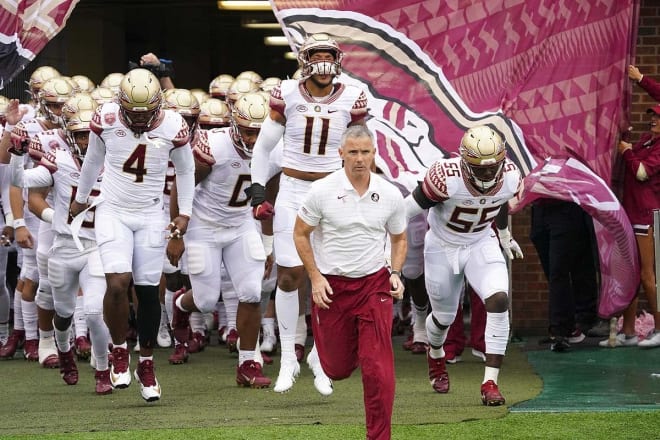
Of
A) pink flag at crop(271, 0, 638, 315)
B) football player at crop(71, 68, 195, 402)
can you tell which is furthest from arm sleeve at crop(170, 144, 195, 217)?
pink flag at crop(271, 0, 638, 315)

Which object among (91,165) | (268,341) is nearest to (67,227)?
(91,165)

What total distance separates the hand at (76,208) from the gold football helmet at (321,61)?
171cm

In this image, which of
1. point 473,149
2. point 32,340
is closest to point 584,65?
point 473,149

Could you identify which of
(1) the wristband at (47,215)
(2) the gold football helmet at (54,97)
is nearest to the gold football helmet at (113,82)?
(2) the gold football helmet at (54,97)

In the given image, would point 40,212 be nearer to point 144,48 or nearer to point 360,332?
point 360,332

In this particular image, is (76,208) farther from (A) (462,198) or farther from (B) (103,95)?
(A) (462,198)

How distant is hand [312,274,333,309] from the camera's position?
24.8 feet

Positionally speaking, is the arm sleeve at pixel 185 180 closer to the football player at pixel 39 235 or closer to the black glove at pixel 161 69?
the football player at pixel 39 235

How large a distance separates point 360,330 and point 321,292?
0.96 feet

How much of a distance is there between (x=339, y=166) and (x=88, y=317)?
6.37 feet

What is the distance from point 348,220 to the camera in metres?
7.66

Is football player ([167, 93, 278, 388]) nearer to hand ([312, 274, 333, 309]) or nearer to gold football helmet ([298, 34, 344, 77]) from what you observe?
gold football helmet ([298, 34, 344, 77])

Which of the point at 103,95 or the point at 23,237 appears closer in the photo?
the point at 23,237

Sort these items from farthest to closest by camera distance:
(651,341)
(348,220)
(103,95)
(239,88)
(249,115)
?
(239,88) → (651,341) → (103,95) → (249,115) → (348,220)
